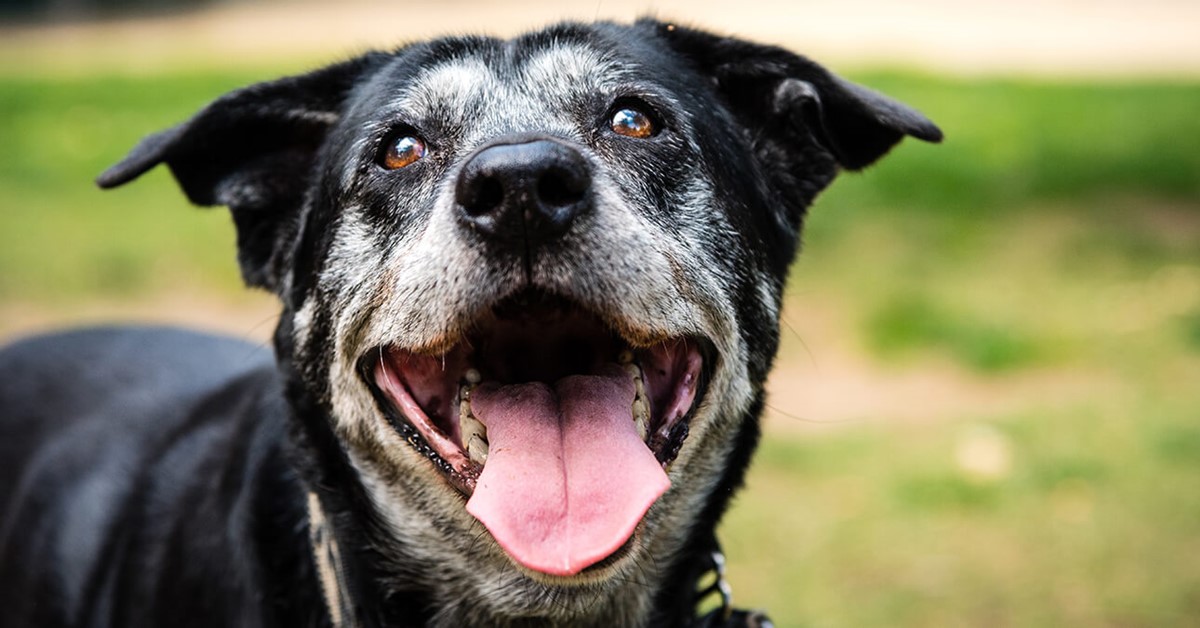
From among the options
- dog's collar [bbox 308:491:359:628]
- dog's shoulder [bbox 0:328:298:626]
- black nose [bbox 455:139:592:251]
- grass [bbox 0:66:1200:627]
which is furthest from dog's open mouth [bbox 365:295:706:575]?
grass [bbox 0:66:1200:627]

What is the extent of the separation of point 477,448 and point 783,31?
14.2m

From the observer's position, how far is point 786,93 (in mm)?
3230

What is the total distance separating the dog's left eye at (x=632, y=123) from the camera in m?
2.92

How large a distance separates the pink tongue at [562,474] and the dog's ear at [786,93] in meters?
1.05

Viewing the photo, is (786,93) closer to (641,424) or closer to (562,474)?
(641,424)

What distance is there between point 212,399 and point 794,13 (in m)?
15.6

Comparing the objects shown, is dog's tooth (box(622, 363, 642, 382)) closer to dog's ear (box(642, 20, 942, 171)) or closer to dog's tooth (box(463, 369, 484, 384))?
dog's tooth (box(463, 369, 484, 384))

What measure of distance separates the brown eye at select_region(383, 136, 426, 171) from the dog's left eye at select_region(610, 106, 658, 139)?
0.47m

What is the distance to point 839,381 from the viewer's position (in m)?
6.89

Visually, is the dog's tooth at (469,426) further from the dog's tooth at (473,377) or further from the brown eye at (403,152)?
the brown eye at (403,152)

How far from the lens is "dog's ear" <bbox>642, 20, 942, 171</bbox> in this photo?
3.17 meters

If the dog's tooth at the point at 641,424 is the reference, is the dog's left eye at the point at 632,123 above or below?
above

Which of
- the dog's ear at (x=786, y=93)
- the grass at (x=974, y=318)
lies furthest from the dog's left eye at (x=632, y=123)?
the grass at (x=974, y=318)

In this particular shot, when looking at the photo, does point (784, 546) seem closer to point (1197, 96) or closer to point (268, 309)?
point (268, 309)
